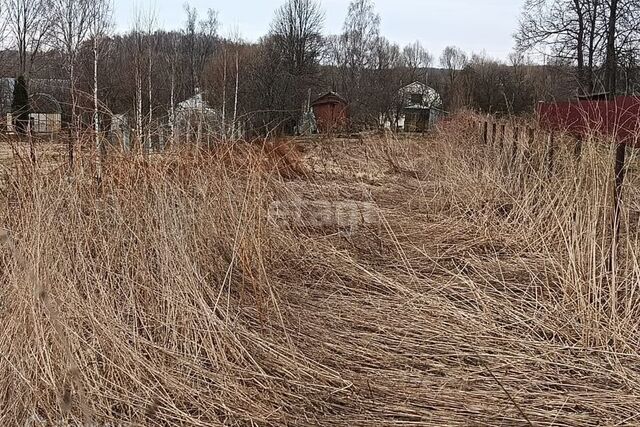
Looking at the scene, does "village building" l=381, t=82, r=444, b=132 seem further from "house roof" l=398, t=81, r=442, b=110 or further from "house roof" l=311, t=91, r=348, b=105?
"house roof" l=311, t=91, r=348, b=105

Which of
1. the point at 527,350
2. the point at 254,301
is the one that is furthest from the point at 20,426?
the point at 527,350

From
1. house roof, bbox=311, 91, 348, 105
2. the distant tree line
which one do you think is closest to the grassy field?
the distant tree line

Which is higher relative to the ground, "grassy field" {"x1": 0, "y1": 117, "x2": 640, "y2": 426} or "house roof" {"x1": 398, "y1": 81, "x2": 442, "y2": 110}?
"house roof" {"x1": 398, "y1": 81, "x2": 442, "y2": 110}

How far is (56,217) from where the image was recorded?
9.35ft

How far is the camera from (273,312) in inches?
123

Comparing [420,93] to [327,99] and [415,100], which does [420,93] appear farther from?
[327,99]

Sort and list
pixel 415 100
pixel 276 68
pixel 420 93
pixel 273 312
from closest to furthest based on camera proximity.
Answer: pixel 273 312, pixel 276 68, pixel 415 100, pixel 420 93

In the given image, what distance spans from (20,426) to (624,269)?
10.2ft

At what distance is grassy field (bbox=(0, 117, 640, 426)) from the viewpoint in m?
2.30

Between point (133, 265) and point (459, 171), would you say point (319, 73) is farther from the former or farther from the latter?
point (133, 265)

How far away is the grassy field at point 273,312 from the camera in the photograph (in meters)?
2.30

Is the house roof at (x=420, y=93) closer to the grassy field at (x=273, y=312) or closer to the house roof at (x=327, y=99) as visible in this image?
the house roof at (x=327, y=99)

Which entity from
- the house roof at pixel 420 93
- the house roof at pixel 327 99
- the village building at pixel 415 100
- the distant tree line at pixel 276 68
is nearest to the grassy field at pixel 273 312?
the distant tree line at pixel 276 68

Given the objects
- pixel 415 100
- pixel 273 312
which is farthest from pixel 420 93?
pixel 273 312
